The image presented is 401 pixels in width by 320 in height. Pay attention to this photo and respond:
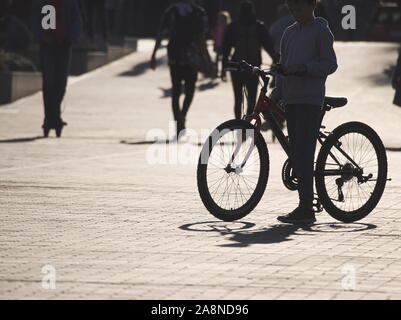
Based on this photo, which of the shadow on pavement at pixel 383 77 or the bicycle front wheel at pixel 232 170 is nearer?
the bicycle front wheel at pixel 232 170

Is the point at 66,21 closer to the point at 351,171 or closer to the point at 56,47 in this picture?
the point at 56,47

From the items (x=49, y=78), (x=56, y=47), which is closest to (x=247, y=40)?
(x=56, y=47)

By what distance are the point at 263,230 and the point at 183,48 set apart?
957 cm

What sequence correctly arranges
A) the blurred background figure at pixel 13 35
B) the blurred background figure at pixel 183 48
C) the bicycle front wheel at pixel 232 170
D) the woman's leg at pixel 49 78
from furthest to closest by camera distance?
the blurred background figure at pixel 13 35 < the blurred background figure at pixel 183 48 < the woman's leg at pixel 49 78 < the bicycle front wheel at pixel 232 170

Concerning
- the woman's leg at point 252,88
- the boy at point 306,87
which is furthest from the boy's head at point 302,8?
the woman's leg at point 252,88

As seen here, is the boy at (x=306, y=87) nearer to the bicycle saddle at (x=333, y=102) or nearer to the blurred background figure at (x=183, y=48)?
the bicycle saddle at (x=333, y=102)

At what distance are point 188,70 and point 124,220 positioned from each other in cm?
915

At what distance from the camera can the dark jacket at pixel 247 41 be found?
61.3ft

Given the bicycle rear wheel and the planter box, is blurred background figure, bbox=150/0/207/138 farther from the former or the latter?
the bicycle rear wheel

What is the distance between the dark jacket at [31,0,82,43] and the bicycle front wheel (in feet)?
26.0

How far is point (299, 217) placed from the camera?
10.1 m

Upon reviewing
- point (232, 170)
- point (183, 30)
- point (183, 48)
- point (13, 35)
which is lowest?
point (13, 35)

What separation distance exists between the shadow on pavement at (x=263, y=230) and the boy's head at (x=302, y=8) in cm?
148
